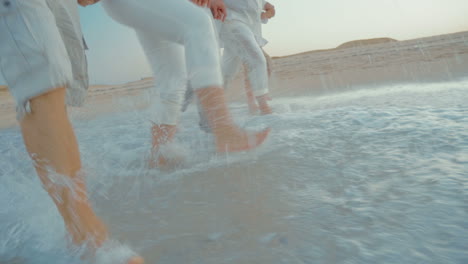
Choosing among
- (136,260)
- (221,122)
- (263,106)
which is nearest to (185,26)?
(221,122)

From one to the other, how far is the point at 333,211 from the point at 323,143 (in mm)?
744

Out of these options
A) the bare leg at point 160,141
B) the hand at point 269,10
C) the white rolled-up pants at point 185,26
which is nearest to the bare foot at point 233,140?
the white rolled-up pants at point 185,26

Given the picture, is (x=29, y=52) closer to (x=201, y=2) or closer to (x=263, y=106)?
(x=201, y=2)

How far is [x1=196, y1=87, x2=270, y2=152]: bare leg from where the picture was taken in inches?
52.6

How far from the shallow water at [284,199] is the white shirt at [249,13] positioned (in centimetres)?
139

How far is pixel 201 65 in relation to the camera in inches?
51.6

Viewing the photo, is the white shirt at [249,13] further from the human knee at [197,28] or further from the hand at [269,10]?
the human knee at [197,28]

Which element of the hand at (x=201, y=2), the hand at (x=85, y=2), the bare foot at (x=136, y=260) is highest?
the hand at (x=201, y=2)

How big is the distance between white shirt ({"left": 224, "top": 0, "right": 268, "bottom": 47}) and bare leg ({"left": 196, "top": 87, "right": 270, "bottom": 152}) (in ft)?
5.43

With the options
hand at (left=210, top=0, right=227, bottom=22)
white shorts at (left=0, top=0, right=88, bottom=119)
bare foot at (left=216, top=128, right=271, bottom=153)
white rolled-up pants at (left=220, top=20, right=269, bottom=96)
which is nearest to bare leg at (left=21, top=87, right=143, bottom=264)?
white shorts at (left=0, top=0, right=88, bottom=119)

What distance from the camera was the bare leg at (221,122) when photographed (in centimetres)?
133

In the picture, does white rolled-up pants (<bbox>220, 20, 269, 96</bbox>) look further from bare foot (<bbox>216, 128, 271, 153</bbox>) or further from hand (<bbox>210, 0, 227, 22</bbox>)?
bare foot (<bbox>216, 128, 271, 153</bbox>)

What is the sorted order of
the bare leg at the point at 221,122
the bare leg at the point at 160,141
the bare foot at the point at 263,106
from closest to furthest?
the bare leg at the point at 221,122 < the bare leg at the point at 160,141 < the bare foot at the point at 263,106

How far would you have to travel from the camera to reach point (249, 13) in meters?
3.01
